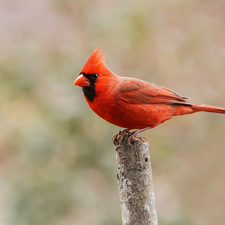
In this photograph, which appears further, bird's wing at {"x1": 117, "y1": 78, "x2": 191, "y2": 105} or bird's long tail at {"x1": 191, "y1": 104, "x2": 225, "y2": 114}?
bird's long tail at {"x1": 191, "y1": 104, "x2": 225, "y2": 114}

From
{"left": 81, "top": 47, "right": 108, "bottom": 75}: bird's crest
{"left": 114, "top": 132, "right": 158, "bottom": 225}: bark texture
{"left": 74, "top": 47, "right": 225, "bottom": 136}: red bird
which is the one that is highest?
{"left": 81, "top": 47, "right": 108, "bottom": 75}: bird's crest

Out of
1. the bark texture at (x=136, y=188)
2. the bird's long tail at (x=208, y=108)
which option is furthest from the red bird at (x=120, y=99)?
the bark texture at (x=136, y=188)

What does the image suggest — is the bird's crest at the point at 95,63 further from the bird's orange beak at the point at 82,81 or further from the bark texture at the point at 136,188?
the bark texture at the point at 136,188

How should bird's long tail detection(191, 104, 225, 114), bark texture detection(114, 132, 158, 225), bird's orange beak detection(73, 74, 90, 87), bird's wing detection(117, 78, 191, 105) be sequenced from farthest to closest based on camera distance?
bird's long tail detection(191, 104, 225, 114)
bird's wing detection(117, 78, 191, 105)
bird's orange beak detection(73, 74, 90, 87)
bark texture detection(114, 132, 158, 225)

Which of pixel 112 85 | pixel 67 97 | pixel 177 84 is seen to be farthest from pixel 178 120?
pixel 112 85

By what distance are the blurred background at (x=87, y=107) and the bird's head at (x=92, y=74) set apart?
71 cm

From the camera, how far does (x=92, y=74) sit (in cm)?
256

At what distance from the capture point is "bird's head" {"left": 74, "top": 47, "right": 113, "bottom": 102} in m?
2.53

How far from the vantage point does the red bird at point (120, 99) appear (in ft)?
8.21

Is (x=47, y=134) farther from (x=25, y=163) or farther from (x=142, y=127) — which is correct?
(x=142, y=127)

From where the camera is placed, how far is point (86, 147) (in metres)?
3.30

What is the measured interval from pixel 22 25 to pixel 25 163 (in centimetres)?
170

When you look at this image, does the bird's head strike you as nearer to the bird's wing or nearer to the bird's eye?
the bird's eye

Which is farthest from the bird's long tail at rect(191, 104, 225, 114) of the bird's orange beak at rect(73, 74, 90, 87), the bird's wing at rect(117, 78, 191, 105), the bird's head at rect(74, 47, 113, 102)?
the bird's orange beak at rect(73, 74, 90, 87)
